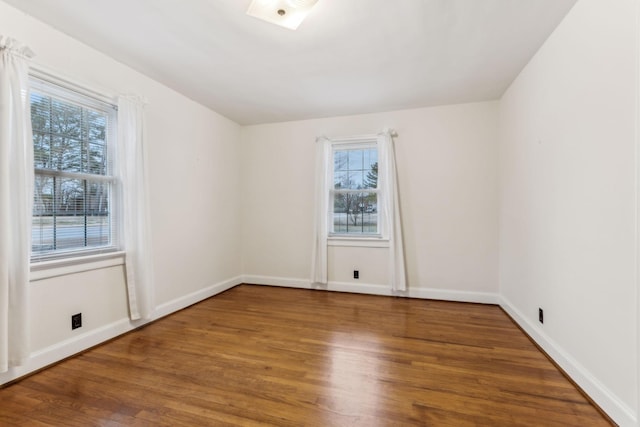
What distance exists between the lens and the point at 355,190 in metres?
4.21

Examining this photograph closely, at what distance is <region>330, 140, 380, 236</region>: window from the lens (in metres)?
4.16

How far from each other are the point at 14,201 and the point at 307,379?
2.25 meters

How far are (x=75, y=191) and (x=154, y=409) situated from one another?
186 centimetres

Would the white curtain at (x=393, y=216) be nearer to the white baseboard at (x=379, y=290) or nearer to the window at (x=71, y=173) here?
the white baseboard at (x=379, y=290)

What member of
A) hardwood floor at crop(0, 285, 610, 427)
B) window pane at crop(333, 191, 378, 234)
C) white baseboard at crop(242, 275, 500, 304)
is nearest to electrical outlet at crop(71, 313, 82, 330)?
Answer: hardwood floor at crop(0, 285, 610, 427)

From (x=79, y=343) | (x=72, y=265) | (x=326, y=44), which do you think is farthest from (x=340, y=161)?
(x=79, y=343)

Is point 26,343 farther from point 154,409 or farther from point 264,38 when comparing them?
point 264,38

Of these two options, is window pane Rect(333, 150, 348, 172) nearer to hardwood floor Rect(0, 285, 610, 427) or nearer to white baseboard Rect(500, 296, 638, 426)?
hardwood floor Rect(0, 285, 610, 427)

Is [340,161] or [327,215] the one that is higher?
[340,161]

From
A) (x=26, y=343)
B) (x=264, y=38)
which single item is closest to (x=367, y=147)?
(x=264, y=38)

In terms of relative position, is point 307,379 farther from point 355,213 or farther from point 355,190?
point 355,190

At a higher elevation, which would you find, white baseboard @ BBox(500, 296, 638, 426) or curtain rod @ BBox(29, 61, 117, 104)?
curtain rod @ BBox(29, 61, 117, 104)

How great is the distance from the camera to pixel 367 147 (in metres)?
4.19

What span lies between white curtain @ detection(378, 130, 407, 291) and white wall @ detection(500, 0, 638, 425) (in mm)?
1373
